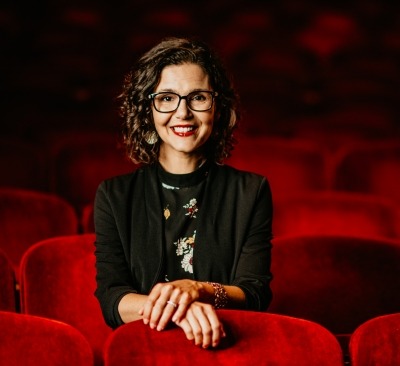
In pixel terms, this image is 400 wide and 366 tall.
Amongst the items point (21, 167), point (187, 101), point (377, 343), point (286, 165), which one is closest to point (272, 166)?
point (286, 165)

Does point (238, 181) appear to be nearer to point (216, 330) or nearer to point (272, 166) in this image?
point (216, 330)

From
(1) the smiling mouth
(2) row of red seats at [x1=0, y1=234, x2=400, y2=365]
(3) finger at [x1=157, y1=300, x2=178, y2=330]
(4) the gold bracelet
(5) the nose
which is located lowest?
(2) row of red seats at [x1=0, y1=234, x2=400, y2=365]

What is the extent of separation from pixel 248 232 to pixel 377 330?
0.24 m

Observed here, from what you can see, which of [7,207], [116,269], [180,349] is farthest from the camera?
[7,207]

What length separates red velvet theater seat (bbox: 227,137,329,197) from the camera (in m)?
1.92

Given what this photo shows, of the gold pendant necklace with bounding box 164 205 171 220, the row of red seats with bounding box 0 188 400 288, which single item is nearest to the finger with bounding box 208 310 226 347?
the gold pendant necklace with bounding box 164 205 171 220

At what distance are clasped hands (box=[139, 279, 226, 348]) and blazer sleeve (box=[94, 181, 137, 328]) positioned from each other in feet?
0.43

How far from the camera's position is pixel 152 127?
98 cm

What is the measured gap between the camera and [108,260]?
93cm

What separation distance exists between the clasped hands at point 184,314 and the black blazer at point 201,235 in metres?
0.14

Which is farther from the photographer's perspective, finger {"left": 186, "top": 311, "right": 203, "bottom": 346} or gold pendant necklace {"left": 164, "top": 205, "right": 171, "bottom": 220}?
gold pendant necklace {"left": 164, "top": 205, "right": 171, "bottom": 220}

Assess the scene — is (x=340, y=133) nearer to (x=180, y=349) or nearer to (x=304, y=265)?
(x=304, y=265)

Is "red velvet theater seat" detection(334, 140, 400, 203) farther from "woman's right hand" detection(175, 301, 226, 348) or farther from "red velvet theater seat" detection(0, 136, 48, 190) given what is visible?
"woman's right hand" detection(175, 301, 226, 348)

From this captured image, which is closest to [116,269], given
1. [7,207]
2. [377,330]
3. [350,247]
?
[377,330]
